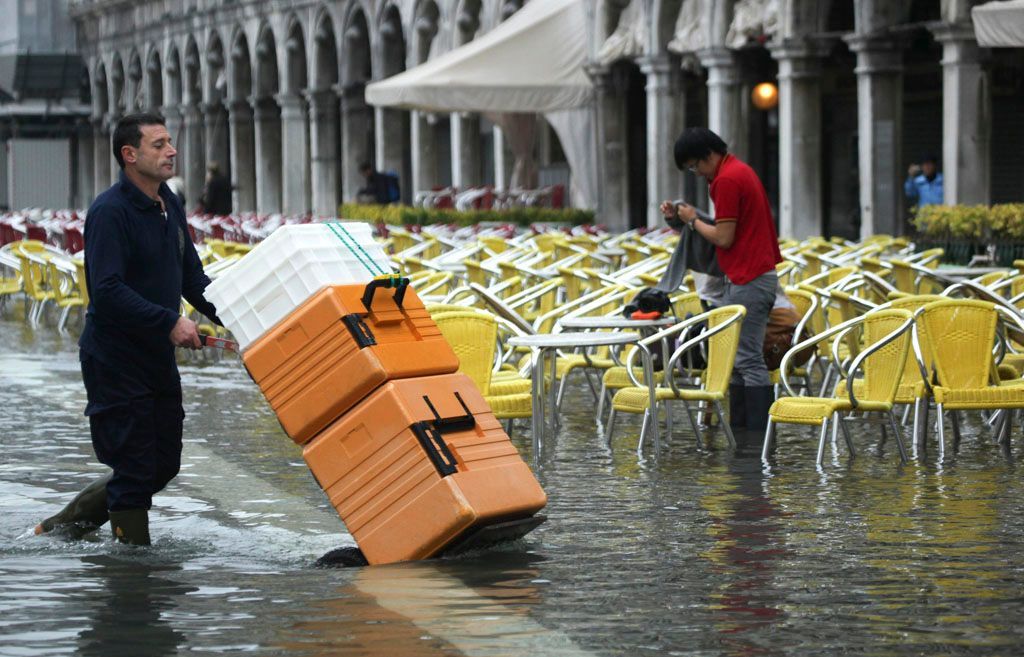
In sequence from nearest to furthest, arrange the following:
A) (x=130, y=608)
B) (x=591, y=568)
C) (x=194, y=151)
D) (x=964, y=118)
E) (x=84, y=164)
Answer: (x=130, y=608)
(x=591, y=568)
(x=964, y=118)
(x=194, y=151)
(x=84, y=164)

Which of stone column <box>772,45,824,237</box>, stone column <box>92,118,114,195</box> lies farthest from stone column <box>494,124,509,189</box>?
stone column <box>92,118,114,195</box>

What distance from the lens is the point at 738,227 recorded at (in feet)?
35.7

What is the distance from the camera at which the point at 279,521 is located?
334 inches

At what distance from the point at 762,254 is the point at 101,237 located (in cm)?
431

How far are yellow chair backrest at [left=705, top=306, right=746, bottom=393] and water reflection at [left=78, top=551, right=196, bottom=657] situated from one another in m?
3.83

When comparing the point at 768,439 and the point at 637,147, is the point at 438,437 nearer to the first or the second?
the point at 768,439

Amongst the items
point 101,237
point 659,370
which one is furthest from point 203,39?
point 101,237

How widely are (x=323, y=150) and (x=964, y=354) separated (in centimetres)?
3772

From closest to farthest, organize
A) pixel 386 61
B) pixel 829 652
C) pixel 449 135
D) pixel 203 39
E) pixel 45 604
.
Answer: pixel 829 652, pixel 45 604, pixel 386 61, pixel 449 135, pixel 203 39

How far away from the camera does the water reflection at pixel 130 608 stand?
5957 mm

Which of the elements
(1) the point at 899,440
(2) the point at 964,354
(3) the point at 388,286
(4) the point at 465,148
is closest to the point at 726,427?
(1) the point at 899,440

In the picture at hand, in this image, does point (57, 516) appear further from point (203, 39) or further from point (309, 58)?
point (203, 39)

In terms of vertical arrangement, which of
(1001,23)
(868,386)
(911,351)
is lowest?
(868,386)

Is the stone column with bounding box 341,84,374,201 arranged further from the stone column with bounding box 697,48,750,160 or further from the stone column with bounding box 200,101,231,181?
the stone column with bounding box 697,48,750,160
